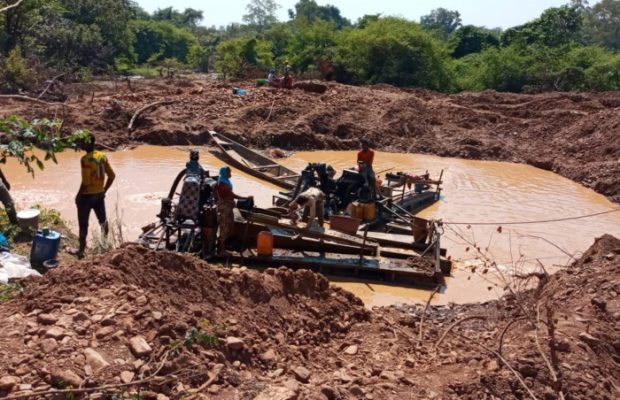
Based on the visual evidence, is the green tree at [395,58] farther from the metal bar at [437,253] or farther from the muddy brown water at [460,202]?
the metal bar at [437,253]

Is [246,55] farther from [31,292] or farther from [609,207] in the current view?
[31,292]

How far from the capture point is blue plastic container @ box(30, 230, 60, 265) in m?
6.93

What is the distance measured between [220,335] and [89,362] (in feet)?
3.41

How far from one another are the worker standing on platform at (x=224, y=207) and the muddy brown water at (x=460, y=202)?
148cm

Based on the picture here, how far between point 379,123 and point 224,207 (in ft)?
46.5

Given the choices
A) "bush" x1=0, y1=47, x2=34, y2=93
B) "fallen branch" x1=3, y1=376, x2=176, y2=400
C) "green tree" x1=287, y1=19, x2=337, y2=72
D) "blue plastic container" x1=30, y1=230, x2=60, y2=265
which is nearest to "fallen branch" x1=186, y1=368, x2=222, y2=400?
"fallen branch" x1=3, y1=376, x2=176, y2=400

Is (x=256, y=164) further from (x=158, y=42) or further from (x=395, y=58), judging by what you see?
(x=158, y=42)

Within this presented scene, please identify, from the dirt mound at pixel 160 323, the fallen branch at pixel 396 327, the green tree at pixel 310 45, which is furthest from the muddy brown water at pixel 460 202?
the green tree at pixel 310 45

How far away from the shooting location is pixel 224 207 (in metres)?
8.28

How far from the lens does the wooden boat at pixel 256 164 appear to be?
47.0 ft

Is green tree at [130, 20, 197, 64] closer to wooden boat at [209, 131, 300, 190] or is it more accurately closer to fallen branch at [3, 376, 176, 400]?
wooden boat at [209, 131, 300, 190]

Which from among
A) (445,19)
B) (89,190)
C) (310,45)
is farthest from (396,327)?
(445,19)

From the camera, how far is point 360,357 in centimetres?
502

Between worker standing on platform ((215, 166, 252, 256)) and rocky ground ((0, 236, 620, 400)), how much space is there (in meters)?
2.49
